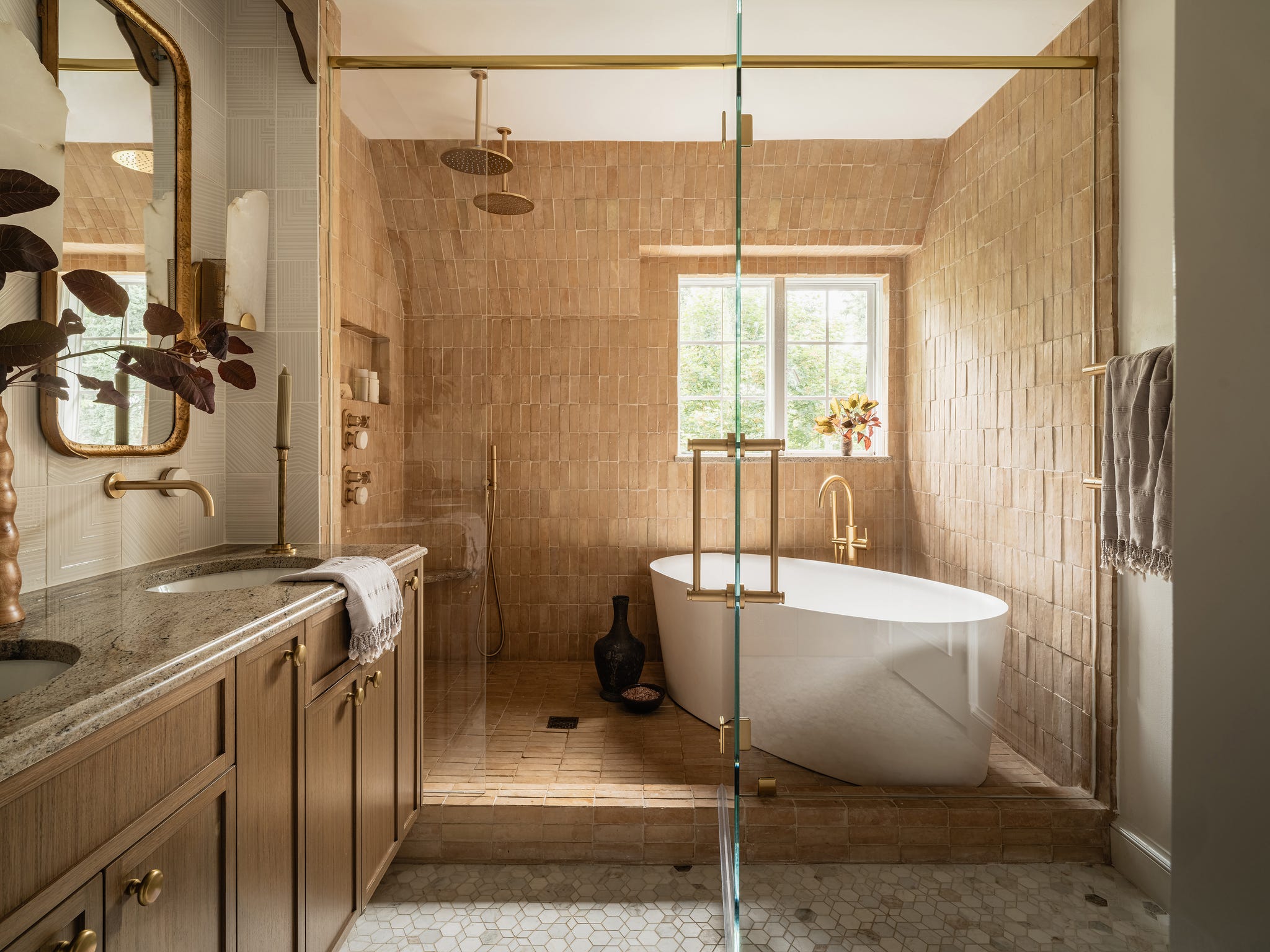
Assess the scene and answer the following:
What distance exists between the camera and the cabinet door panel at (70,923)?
65cm

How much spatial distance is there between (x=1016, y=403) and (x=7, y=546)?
77.2 inches

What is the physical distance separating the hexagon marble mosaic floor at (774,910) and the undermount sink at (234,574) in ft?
3.03

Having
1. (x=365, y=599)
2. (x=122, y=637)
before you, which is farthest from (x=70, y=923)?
(x=365, y=599)

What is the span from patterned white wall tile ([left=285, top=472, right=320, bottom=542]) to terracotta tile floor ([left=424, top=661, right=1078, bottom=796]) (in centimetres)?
59

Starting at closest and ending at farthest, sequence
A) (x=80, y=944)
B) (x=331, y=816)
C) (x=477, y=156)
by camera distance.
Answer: (x=80, y=944), (x=331, y=816), (x=477, y=156)

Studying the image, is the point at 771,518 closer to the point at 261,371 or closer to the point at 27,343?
the point at 27,343

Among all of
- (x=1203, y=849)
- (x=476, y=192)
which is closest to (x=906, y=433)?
(x=1203, y=849)

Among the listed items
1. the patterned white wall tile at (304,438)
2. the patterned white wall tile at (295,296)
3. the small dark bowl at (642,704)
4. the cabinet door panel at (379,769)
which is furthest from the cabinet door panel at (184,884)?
the small dark bowl at (642,704)

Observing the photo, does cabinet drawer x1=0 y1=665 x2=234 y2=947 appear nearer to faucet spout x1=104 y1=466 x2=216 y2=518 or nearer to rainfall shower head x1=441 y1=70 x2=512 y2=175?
faucet spout x1=104 y1=466 x2=216 y2=518

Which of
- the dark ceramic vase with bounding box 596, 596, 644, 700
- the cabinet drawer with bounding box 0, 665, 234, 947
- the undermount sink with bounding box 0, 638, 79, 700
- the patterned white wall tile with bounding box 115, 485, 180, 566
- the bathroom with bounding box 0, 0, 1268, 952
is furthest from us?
the dark ceramic vase with bounding box 596, 596, 644, 700

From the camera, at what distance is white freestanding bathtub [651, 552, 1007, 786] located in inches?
64.1

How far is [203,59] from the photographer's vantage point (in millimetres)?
1896

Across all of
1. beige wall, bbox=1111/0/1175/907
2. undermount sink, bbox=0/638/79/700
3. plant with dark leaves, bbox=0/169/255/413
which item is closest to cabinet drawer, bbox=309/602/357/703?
undermount sink, bbox=0/638/79/700

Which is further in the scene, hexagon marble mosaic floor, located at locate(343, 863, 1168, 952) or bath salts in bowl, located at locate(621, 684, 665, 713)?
bath salts in bowl, located at locate(621, 684, 665, 713)
